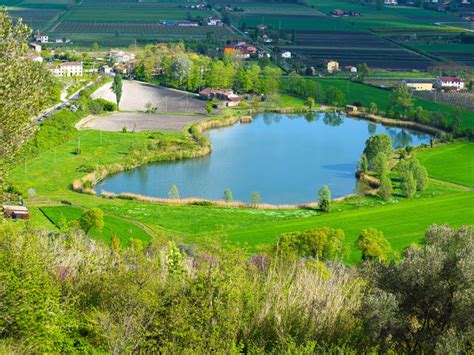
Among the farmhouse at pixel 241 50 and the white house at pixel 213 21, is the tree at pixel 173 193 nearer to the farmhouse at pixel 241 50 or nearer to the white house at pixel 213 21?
the farmhouse at pixel 241 50

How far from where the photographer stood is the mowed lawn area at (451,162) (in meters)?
30.8

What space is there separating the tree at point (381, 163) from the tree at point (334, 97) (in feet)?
52.4

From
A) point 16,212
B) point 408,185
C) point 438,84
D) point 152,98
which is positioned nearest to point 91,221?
point 16,212

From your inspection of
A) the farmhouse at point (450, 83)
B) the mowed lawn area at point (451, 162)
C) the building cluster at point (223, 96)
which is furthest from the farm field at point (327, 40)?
the mowed lawn area at point (451, 162)

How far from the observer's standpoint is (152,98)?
153 ft

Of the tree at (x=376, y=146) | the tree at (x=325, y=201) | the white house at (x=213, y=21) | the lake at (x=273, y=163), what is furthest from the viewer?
the white house at (x=213, y=21)

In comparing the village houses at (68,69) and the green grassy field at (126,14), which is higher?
the green grassy field at (126,14)

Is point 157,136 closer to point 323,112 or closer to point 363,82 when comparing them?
point 323,112

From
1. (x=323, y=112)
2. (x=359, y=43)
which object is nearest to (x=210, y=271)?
(x=323, y=112)

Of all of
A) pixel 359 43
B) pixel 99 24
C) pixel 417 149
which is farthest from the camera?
pixel 99 24

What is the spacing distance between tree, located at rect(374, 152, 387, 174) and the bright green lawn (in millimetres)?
11114

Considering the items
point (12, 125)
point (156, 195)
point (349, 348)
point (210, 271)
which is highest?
point (12, 125)

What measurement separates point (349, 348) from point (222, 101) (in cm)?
3671

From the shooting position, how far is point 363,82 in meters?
53.4
